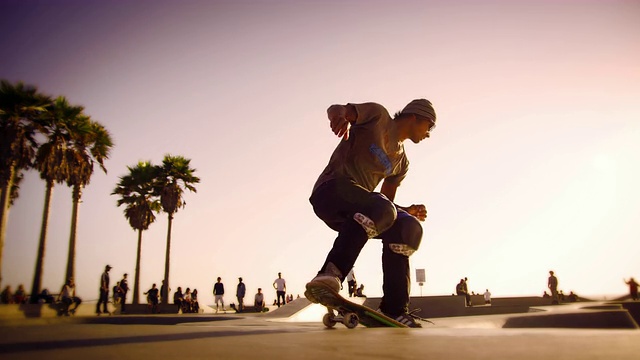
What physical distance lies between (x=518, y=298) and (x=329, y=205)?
1169 inches

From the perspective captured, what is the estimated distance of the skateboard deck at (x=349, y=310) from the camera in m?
2.66

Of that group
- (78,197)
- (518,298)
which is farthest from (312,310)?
(518,298)

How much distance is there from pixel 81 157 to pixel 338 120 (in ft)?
74.1

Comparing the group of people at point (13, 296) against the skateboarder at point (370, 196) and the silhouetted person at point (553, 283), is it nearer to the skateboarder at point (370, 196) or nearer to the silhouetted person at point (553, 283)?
the skateboarder at point (370, 196)

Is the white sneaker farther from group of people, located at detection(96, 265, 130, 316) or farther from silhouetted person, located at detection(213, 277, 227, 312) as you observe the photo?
silhouetted person, located at detection(213, 277, 227, 312)

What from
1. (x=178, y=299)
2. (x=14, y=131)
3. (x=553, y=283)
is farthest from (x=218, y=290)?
(x=553, y=283)

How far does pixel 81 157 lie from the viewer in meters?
21.8

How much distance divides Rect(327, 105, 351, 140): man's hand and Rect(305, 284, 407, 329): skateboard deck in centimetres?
100

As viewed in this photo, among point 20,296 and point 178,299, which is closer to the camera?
point 20,296

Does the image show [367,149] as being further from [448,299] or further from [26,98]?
[26,98]

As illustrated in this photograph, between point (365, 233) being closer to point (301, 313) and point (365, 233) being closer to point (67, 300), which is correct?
point (301, 313)

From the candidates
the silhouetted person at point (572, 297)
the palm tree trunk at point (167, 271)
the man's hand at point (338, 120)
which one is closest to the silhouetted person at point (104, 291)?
the palm tree trunk at point (167, 271)

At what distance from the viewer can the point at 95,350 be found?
122 centimetres

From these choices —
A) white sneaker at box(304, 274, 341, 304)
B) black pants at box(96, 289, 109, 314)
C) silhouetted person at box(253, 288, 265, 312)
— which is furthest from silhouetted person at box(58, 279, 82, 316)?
white sneaker at box(304, 274, 341, 304)
